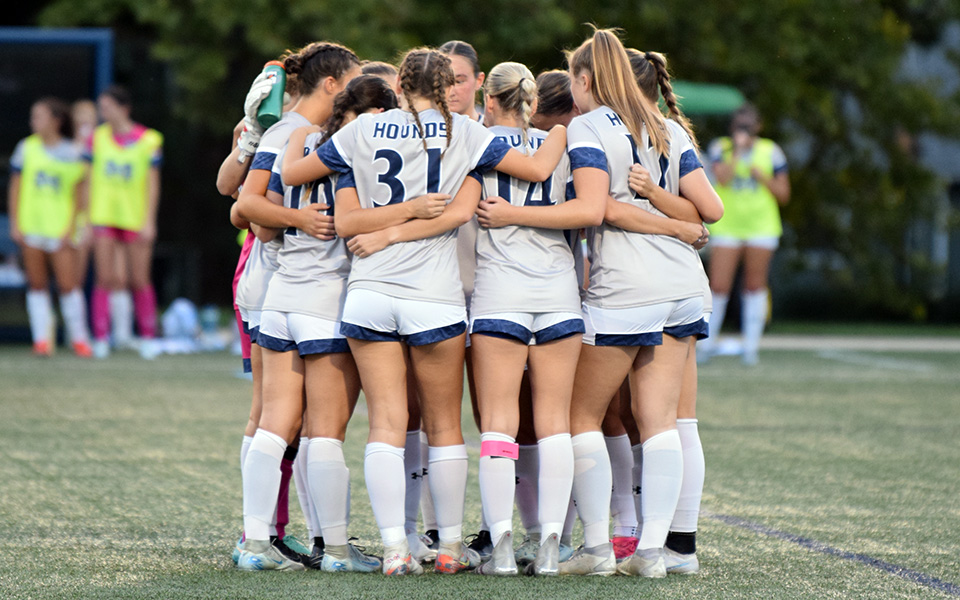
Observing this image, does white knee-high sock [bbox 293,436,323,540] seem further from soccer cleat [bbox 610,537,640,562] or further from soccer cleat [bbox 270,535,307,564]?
soccer cleat [bbox 610,537,640,562]

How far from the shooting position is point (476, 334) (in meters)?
4.20

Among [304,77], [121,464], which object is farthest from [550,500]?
[121,464]

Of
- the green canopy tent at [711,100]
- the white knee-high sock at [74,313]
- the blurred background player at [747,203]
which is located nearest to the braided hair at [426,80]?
the blurred background player at [747,203]

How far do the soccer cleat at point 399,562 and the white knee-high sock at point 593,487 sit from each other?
568 millimetres

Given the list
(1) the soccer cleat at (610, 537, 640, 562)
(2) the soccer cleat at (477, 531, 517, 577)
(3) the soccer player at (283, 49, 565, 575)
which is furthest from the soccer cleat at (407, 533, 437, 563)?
(1) the soccer cleat at (610, 537, 640, 562)

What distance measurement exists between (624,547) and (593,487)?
0.39 m

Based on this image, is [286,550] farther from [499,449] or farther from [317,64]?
[317,64]

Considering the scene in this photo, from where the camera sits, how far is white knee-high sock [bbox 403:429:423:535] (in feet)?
15.0

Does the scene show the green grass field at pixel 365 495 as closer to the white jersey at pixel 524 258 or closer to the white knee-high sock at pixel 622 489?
the white knee-high sock at pixel 622 489

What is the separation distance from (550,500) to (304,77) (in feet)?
5.44

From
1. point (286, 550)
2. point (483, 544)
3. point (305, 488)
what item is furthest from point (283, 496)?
point (483, 544)

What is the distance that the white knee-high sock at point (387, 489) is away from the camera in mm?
4152

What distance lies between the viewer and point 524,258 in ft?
13.9

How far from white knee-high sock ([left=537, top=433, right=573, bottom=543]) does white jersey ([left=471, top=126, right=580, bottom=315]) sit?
437 millimetres
